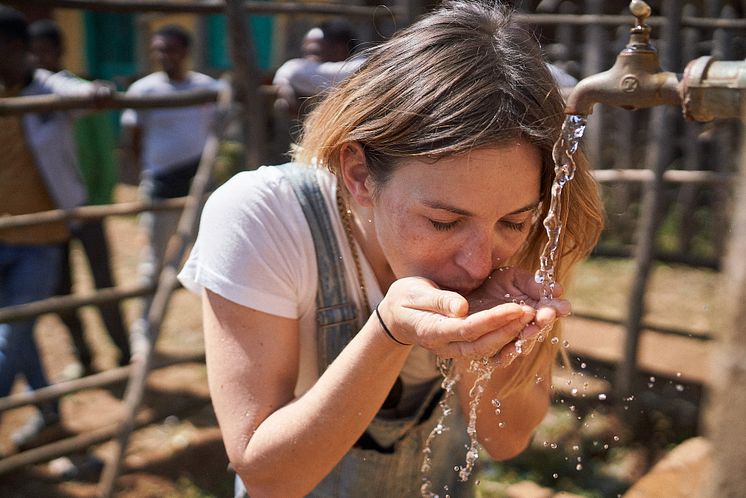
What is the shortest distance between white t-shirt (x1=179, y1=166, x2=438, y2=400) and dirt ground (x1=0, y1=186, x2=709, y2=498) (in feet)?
7.35

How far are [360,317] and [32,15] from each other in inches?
362

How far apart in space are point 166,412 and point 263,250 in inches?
93.5

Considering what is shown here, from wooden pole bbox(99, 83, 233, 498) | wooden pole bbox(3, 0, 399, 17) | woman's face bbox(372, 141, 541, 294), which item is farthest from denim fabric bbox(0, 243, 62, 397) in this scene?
woman's face bbox(372, 141, 541, 294)

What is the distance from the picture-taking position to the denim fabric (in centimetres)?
353

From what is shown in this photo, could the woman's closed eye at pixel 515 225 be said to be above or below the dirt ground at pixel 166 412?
above

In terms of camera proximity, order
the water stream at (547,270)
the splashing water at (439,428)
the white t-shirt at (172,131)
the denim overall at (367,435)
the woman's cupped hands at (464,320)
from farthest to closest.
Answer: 1. the white t-shirt at (172,131)
2. the splashing water at (439,428)
3. the denim overall at (367,435)
4. the water stream at (547,270)
5. the woman's cupped hands at (464,320)

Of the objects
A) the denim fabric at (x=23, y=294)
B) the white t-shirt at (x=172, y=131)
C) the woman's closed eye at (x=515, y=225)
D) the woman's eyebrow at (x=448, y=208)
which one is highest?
the woman's eyebrow at (x=448, y=208)

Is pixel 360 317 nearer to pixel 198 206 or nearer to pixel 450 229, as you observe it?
pixel 450 229

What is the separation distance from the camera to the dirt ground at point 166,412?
3578 millimetres

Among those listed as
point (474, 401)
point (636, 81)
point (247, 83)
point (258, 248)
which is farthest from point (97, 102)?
point (636, 81)

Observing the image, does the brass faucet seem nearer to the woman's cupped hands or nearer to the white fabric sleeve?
the woman's cupped hands

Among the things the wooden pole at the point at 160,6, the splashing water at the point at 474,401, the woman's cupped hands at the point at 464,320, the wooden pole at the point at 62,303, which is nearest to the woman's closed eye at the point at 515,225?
the woman's cupped hands at the point at 464,320

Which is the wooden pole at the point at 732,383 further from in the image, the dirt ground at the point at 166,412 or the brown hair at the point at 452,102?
the dirt ground at the point at 166,412

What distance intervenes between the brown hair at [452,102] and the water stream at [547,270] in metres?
0.02
